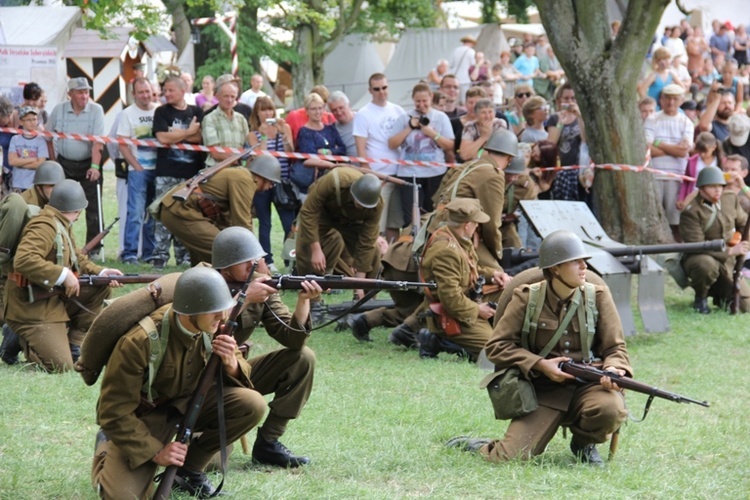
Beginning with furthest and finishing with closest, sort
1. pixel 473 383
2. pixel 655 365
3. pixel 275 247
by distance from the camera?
pixel 275 247, pixel 655 365, pixel 473 383

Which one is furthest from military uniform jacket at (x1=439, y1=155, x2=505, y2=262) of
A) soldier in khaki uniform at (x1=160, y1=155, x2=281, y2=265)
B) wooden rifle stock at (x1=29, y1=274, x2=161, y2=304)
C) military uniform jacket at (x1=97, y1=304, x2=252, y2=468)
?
military uniform jacket at (x1=97, y1=304, x2=252, y2=468)

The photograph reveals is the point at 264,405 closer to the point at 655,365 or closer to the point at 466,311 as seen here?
the point at 466,311

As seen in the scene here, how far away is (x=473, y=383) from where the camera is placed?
9742mm

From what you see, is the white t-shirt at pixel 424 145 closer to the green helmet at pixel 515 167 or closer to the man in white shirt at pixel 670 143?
the green helmet at pixel 515 167

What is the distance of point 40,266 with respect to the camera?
9.62 metres

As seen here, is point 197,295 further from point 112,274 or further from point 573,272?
point 112,274

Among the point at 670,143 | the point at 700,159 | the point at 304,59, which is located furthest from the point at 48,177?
the point at 304,59

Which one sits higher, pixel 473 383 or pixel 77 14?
pixel 77 14

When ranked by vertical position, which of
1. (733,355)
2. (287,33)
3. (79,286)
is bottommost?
(733,355)

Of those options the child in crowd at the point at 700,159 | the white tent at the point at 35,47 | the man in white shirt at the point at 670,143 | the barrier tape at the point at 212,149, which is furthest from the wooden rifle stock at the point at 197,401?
the white tent at the point at 35,47

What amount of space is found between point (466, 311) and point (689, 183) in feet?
20.4

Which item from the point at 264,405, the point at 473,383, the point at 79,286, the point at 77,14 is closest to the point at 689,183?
the point at 473,383

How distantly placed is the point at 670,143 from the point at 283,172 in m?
5.09

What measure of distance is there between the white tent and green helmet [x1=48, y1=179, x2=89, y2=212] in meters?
9.82
